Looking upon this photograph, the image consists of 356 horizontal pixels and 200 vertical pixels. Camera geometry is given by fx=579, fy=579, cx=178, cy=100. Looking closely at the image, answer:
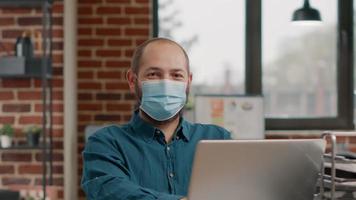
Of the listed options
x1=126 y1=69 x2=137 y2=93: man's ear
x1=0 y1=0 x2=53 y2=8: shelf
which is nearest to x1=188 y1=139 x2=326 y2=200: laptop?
x1=126 y1=69 x2=137 y2=93: man's ear

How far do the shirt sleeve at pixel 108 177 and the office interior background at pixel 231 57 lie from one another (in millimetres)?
2186

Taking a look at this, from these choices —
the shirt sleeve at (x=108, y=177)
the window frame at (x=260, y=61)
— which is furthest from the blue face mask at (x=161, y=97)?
the window frame at (x=260, y=61)

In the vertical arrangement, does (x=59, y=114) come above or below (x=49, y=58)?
below

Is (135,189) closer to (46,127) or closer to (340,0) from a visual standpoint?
(46,127)

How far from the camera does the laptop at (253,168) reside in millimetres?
1161

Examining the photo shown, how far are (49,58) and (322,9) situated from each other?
1.90 metres

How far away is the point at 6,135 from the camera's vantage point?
10.9 feet

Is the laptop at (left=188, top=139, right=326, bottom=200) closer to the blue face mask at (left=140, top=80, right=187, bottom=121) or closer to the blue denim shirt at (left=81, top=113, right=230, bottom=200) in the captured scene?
the blue denim shirt at (left=81, top=113, right=230, bottom=200)

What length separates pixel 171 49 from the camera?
150 cm

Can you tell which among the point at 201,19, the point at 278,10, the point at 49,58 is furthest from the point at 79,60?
the point at 278,10

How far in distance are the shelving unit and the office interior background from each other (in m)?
0.17

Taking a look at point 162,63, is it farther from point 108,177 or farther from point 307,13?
point 307,13

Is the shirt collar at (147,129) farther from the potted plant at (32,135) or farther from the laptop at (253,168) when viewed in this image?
the potted plant at (32,135)

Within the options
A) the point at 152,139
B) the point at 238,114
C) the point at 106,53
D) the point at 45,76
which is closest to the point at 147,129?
the point at 152,139
